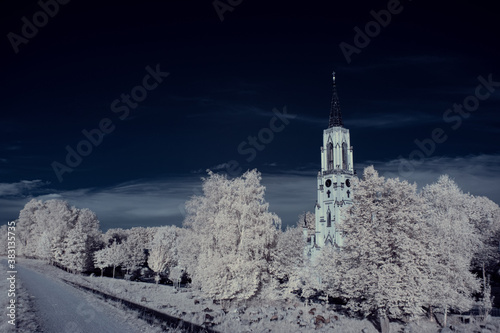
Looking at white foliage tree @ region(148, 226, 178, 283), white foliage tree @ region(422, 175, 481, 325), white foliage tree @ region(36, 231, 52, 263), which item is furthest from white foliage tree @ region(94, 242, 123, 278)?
white foliage tree @ region(422, 175, 481, 325)

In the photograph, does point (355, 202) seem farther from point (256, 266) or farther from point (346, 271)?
point (256, 266)

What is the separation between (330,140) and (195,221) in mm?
86606

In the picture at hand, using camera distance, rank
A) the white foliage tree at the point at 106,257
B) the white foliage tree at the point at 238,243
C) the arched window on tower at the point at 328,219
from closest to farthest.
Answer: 1. the white foliage tree at the point at 238,243
2. the white foliage tree at the point at 106,257
3. the arched window on tower at the point at 328,219

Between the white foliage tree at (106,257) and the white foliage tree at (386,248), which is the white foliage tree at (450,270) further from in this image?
the white foliage tree at (106,257)

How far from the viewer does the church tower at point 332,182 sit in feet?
351

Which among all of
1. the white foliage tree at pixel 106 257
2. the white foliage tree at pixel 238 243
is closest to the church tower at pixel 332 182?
the white foliage tree at pixel 106 257

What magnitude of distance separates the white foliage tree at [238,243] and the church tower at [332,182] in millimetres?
75682

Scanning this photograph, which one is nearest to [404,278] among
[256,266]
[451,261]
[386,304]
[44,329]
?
[386,304]

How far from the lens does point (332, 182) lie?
111m

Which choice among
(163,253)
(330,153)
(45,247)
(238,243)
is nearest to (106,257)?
(163,253)

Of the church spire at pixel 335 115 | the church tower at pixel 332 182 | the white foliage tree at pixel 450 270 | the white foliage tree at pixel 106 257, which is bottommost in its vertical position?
the white foliage tree at pixel 106 257

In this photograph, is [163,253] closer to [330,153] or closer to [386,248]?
[386,248]

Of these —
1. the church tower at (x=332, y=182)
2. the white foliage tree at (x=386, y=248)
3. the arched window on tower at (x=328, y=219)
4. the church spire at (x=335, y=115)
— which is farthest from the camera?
the church spire at (x=335, y=115)

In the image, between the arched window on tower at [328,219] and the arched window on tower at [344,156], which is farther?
the arched window on tower at [344,156]
